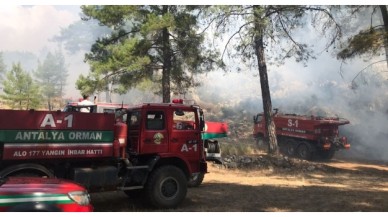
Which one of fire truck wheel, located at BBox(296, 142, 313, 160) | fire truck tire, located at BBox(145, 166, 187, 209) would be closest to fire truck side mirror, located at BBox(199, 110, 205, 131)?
fire truck tire, located at BBox(145, 166, 187, 209)

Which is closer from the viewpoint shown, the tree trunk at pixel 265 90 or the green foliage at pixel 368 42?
the green foliage at pixel 368 42

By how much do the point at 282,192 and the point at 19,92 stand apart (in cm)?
3906

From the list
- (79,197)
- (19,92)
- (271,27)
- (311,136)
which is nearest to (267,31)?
(271,27)

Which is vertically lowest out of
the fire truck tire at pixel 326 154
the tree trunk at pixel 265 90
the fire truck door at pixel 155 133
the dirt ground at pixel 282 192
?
the dirt ground at pixel 282 192

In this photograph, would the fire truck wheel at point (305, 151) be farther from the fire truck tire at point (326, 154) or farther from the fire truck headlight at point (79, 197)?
the fire truck headlight at point (79, 197)

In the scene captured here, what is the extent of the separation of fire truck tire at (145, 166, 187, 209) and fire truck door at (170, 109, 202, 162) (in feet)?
1.64

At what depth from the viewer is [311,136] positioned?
827 inches

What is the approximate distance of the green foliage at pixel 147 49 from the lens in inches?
710

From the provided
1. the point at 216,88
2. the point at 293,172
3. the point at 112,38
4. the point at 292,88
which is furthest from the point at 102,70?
the point at 216,88

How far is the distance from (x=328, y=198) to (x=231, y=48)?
933 cm

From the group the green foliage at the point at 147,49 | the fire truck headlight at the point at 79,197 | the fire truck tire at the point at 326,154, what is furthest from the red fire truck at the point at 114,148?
the fire truck tire at the point at 326,154

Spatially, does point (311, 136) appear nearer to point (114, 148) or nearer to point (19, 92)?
point (114, 148)

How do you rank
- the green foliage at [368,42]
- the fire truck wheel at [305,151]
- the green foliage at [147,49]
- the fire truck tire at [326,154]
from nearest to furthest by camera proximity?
1. the green foliage at [368,42]
2. the green foliage at [147,49]
3. the fire truck wheel at [305,151]
4. the fire truck tire at [326,154]

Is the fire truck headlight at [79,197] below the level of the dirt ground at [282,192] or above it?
above
